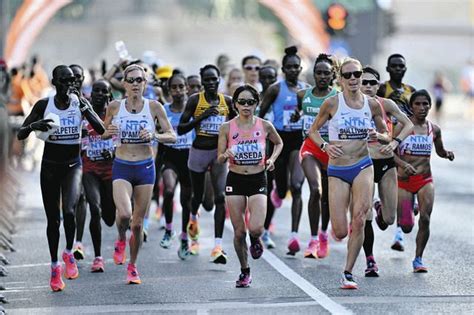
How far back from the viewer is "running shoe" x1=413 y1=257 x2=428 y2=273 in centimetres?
1483

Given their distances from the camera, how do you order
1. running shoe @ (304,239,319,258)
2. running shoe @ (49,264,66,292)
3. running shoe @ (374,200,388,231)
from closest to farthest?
running shoe @ (49,264,66,292) < running shoe @ (374,200,388,231) < running shoe @ (304,239,319,258)

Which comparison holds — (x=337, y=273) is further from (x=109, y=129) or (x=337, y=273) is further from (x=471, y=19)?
(x=471, y=19)

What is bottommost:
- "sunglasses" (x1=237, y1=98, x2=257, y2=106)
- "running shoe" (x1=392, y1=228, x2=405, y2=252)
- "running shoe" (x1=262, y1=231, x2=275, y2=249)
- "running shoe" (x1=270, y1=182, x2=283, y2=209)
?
"running shoe" (x1=262, y1=231, x2=275, y2=249)

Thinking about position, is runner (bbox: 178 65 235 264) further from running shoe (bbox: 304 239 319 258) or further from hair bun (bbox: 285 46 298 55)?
hair bun (bbox: 285 46 298 55)

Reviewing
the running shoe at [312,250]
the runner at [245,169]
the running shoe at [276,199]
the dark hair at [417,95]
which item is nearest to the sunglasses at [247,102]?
the runner at [245,169]

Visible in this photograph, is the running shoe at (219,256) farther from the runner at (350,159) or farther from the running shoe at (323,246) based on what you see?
the runner at (350,159)

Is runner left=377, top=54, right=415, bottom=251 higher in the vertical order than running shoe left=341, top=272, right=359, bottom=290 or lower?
higher

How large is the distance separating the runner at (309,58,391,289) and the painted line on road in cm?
34

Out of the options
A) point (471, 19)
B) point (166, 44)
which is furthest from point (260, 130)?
point (471, 19)

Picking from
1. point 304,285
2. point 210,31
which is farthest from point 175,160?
point 210,31

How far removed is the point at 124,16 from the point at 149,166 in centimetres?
7770

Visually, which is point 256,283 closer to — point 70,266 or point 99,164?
point 70,266

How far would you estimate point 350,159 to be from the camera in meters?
13.7

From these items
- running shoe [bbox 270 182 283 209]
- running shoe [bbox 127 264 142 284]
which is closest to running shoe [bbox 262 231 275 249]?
running shoe [bbox 270 182 283 209]
